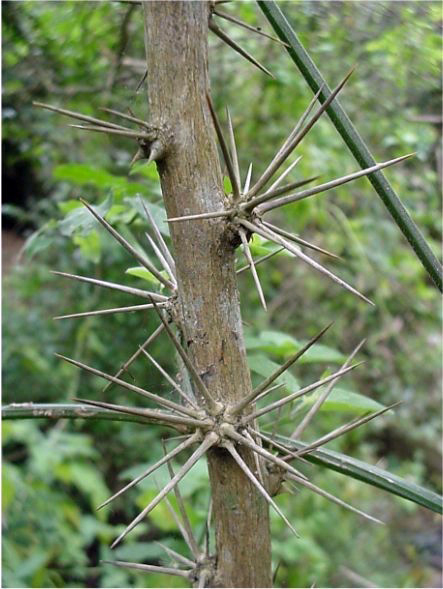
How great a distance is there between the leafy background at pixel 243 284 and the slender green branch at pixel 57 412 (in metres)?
0.36

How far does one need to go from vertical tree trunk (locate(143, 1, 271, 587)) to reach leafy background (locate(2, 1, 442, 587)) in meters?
0.47

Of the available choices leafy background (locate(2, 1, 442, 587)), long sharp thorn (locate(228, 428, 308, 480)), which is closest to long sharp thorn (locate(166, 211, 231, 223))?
long sharp thorn (locate(228, 428, 308, 480))

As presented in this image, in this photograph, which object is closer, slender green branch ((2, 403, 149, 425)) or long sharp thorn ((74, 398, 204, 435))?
long sharp thorn ((74, 398, 204, 435))

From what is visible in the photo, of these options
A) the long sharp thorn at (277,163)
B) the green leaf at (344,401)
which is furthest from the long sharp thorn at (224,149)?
the green leaf at (344,401)

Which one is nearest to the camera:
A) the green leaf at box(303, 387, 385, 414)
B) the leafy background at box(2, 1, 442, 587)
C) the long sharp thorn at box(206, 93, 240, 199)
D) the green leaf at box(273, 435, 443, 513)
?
the long sharp thorn at box(206, 93, 240, 199)

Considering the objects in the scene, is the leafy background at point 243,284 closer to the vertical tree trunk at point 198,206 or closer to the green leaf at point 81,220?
the green leaf at point 81,220

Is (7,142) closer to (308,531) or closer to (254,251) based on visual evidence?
(308,531)

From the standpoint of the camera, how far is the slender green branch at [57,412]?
1.67ft

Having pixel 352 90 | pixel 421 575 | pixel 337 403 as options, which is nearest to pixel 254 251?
pixel 337 403

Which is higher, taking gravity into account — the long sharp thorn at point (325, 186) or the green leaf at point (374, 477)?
the long sharp thorn at point (325, 186)

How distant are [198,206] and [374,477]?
0.23 metres

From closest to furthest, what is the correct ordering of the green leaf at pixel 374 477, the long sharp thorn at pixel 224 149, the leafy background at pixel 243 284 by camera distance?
the long sharp thorn at pixel 224 149 < the green leaf at pixel 374 477 < the leafy background at pixel 243 284

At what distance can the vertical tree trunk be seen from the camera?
0.42 m

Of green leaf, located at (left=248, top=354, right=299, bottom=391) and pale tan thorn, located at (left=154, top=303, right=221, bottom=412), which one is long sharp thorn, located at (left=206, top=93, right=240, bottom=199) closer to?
pale tan thorn, located at (left=154, top=303, right=221, bottom=412)
